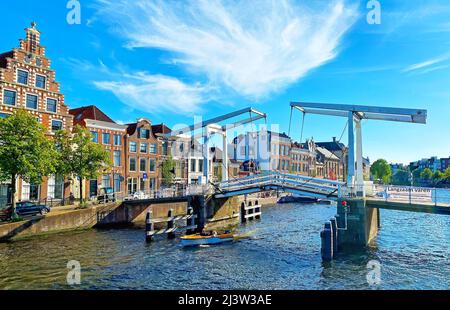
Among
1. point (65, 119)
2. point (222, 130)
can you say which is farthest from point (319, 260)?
point (65, 119)

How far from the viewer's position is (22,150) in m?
23.0

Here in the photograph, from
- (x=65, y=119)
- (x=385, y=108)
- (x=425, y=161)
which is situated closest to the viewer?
(x=385, y=108)

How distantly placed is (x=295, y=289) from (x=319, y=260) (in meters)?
4.63

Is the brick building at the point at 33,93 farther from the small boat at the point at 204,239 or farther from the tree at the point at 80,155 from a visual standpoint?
the small boat at the point at 204,239

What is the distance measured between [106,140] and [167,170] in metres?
9.01

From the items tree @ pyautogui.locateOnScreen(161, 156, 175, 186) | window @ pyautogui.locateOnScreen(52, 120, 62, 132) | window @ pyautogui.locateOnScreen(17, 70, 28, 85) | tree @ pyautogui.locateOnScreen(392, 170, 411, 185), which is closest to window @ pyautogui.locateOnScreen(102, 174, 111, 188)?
window @ pyautogui.locateOnScreen(52, 120, 62, 132)

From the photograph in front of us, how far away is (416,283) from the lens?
567 inches

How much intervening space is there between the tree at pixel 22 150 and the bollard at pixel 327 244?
62.3ft

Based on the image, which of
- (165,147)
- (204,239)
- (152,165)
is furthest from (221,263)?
(165,147)

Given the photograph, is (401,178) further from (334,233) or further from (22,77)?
(22,77)

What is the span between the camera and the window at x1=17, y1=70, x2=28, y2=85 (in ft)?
99.0

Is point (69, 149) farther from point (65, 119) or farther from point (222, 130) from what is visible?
point (222, 130)

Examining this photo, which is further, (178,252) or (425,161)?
(425,161)
